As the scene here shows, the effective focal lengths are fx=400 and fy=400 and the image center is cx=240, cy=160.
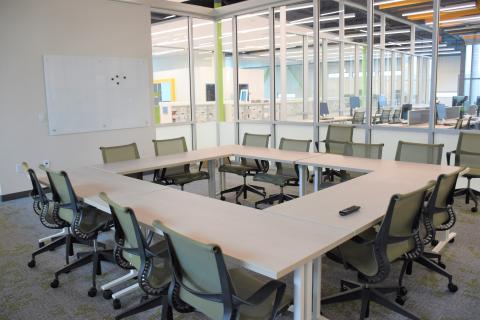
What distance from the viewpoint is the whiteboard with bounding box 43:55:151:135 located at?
20.8ft

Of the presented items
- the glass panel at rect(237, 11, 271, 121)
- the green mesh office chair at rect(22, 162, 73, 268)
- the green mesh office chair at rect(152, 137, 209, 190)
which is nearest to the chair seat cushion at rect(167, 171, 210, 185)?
the green mesh office chair at rect(152, 137, 209, 190)

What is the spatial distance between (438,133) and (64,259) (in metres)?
5.14

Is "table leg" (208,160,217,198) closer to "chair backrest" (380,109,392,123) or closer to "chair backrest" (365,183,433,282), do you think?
"chair backrest" (380,109,392,123)

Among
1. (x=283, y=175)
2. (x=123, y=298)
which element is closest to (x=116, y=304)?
(x=123, y=298)

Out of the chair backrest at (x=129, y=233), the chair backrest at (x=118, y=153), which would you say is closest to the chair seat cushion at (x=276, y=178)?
the chair backrest at (x=118, y=153)

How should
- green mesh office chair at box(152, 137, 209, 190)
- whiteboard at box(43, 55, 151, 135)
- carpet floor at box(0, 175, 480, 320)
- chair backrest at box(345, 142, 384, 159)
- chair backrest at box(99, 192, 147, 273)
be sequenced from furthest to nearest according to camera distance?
whiteboard at box(43, 55, 151, 135) < green mesh office chair at box(152, 137, 209, 190) < chair backrest at box(345, 142, 384, 159) < carpet floor at box(0, 175, 480, 320) < chair backrest at box(99, 192, 147, 273)

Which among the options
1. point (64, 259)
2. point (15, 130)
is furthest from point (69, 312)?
point (15, 130)

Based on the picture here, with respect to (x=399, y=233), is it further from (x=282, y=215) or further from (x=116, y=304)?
(x=116, y=304)

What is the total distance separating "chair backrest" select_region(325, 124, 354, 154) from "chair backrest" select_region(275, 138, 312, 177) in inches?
37.2

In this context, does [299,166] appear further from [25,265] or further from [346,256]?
[25,265]

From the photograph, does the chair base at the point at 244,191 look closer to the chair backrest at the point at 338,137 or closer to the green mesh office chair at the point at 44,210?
the chair backrest at the point at 338,137

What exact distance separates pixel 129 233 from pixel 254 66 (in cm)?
648

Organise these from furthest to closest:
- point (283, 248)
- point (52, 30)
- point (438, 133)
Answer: point (52, 30) → point (438, 133) → point (283, 248)

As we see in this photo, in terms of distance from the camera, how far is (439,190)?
2.93m
